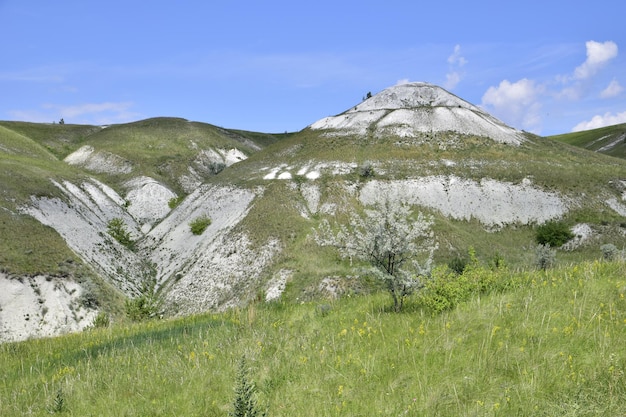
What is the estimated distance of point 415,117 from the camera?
71250mm

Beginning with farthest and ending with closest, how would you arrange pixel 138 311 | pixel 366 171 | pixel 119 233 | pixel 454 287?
pixel 366 171 < pixel 119 233 < pixel 138 311 < pixel 454 287

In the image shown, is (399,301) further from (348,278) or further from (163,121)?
(163,121)

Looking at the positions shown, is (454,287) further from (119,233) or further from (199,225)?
(119,233)

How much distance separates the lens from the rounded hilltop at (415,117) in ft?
221

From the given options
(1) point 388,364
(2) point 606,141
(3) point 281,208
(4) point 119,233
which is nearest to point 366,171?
(3) point 281,208

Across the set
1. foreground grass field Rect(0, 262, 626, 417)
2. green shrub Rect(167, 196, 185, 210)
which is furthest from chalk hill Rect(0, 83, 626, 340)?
foreground grass field Rect(0, 262, 626, 417)

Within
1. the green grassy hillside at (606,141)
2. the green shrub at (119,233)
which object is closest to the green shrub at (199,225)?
the green shrub at (119,233)

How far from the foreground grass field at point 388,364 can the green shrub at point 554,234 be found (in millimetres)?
38244

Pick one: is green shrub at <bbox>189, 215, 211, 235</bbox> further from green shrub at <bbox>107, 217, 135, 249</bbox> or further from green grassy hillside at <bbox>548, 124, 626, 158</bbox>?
green grassy hillside at <bbox>548, 124, 626, 158</bbox>

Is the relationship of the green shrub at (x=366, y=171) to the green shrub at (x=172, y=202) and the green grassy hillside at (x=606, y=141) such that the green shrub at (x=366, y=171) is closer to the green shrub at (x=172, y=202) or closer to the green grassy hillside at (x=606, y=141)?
the green shrub at (x=172, y=202)

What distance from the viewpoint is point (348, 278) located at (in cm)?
3566

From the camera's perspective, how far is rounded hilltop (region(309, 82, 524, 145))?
67.3 metres

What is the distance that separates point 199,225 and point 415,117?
4344 centimetres

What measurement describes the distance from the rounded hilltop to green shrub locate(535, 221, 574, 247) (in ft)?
80.7
